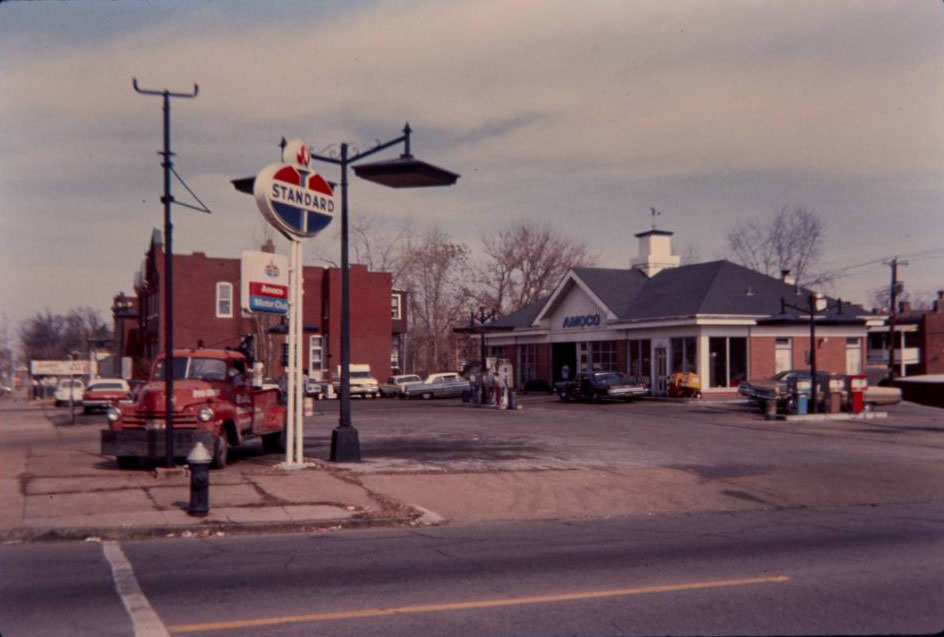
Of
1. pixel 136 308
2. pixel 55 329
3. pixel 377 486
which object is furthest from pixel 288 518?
pixel 136 308

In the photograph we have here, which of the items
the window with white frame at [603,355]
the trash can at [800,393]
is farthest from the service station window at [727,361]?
the trash can at [800,393]

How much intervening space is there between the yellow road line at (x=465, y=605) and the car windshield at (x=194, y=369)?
1004cm

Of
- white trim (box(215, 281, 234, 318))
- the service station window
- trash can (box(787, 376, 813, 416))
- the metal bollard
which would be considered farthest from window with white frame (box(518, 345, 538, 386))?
the metal bollard

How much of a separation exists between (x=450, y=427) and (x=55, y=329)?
1672 cm

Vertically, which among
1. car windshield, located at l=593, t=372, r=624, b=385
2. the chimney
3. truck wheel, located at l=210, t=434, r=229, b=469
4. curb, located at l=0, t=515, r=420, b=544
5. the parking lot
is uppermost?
the chimney

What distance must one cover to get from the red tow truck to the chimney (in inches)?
1446

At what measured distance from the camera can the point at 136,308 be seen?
67.9 metres

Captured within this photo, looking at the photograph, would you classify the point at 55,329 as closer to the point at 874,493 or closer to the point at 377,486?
the point at 377,486

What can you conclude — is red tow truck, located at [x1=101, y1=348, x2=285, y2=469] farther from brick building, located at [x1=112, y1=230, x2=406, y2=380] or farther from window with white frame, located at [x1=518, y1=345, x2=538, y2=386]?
window with white frame, located at [x1=518, y1=345, x2=538, y2=386]

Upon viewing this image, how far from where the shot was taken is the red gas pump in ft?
98.9

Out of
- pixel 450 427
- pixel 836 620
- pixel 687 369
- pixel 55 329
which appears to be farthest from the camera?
pixel 687 369

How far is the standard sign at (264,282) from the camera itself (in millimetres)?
15047

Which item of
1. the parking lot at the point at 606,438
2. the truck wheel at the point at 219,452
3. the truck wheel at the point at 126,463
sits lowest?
the parking lot at the point at 606,438

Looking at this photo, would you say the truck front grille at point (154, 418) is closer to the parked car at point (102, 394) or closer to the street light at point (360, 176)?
the street light at point (360, 176)
